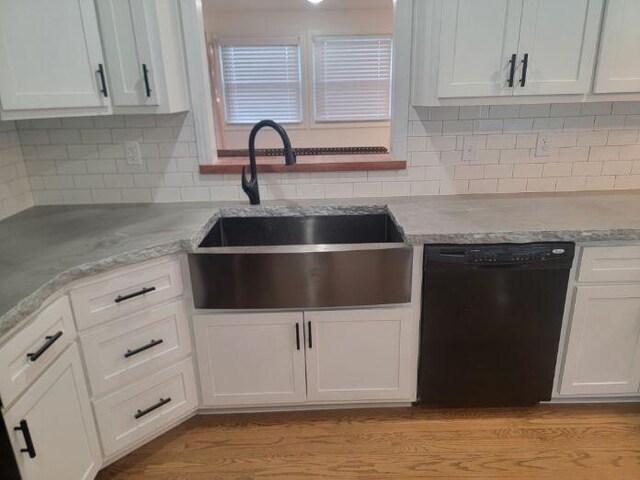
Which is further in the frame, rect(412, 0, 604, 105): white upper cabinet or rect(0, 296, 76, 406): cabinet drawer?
rect(412, 0, 604, 105): white upper cabinet

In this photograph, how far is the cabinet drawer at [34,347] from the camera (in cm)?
113

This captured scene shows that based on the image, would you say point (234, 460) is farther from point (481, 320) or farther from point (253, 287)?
point (481, 320)

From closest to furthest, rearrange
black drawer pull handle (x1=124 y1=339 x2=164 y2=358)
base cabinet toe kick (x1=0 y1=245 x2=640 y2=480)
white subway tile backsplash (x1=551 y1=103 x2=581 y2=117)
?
base cabinet toe kick (x1=0 y1=245 x2=640 y2=480), black drawer pull handle (x1=124 y1=339 x2=164 y2=358), white subway tile backsplash (x1=551 y1=103 x2=581 y2=117)

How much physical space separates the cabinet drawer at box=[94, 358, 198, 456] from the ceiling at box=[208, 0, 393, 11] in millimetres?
4603

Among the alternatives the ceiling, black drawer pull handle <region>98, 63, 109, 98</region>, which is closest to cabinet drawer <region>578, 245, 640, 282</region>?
black drawer pull handle <region>98, 63, 109, 98</region>

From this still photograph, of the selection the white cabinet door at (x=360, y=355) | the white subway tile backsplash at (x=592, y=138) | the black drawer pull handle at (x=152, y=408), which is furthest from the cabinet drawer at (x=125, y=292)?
the white subway tile backsplash at (x=592, y=138)

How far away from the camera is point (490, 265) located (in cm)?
172

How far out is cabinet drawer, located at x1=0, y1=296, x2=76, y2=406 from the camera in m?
1.13

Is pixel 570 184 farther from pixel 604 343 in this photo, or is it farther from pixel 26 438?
pixel 26 438

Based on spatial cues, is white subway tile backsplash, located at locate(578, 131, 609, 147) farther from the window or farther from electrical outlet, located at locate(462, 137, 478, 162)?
the window

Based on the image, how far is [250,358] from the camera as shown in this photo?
184 centimetres

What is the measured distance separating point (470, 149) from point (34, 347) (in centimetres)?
205

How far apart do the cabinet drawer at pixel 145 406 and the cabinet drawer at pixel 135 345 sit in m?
0.05

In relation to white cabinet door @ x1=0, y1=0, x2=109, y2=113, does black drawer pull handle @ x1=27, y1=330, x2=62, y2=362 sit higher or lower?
lower
